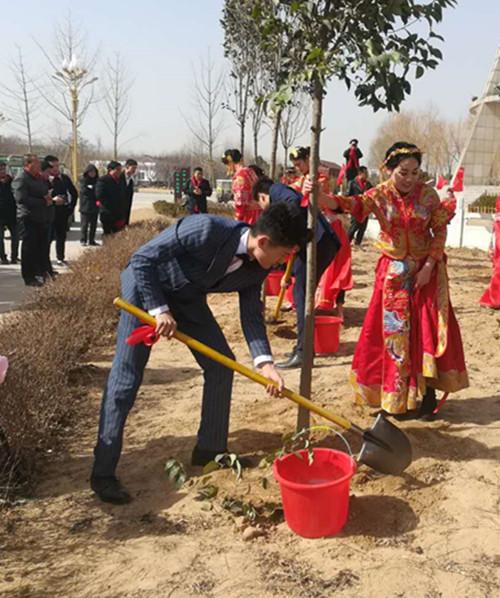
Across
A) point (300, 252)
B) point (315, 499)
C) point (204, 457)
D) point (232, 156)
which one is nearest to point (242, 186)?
point (232, 156)

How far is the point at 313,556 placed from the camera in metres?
2.63

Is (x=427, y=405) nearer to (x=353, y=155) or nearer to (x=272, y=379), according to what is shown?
(x=272, y=379)

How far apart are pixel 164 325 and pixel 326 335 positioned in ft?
9.28

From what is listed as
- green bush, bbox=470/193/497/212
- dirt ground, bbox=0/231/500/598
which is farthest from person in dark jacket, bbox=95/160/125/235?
green bush, bbox=470/193/497/212

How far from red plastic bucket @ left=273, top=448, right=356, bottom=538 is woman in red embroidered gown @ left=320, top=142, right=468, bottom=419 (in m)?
0.98

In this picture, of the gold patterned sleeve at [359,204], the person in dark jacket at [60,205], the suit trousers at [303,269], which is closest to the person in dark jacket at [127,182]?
the person in dark jacket at [60,205]

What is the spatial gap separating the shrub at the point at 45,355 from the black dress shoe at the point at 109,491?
0.40m

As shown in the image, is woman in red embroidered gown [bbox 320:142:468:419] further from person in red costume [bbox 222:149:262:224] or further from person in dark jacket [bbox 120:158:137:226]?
person in dark jacket [bbox 120:158:137:226]

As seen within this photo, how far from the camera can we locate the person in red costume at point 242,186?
6.39 m

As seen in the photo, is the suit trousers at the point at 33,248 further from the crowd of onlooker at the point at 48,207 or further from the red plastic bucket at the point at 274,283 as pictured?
the red plastic bucket at the point at 274,283

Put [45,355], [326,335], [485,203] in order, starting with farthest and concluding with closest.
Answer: [485,203] < [326,335] < [45,355]

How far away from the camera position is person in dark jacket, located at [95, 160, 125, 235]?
1056cm

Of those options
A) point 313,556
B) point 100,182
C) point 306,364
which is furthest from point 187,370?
point 100,182

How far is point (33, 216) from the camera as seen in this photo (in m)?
8.07
